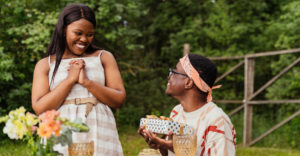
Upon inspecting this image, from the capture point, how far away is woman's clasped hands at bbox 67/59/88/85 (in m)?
1.87

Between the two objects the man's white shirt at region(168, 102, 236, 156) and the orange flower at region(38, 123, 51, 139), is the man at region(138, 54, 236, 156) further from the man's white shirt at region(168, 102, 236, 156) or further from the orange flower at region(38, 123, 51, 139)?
the orange flower at region(38, 123, 51, 139)

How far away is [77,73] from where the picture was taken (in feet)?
6.19

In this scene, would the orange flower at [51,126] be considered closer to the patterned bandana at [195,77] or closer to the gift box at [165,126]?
the gift box at [165,126]

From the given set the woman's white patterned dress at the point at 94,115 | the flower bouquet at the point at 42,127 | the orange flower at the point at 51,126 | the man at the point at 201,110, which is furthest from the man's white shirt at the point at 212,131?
the orange flower at the point at 51,126

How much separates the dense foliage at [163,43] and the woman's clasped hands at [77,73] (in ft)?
11.1

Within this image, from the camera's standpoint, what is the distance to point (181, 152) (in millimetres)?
1521

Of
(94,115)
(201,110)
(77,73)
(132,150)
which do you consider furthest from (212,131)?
(132,150)

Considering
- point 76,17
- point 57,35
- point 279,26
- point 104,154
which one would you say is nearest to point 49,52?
point 57,35

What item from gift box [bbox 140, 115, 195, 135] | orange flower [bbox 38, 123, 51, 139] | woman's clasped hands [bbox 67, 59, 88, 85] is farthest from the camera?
woman's clasped hands [bbox 67, 59, 88, 85]

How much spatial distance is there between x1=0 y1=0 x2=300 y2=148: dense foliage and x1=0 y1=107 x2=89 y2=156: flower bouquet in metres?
3.95

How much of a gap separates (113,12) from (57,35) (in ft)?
14.0

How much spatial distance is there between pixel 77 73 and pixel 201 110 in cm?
83

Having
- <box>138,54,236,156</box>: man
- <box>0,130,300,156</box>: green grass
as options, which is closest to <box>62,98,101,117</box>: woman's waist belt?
<box>138,54,236,156</box>: man

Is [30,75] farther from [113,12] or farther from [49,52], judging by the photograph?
[49,52]
